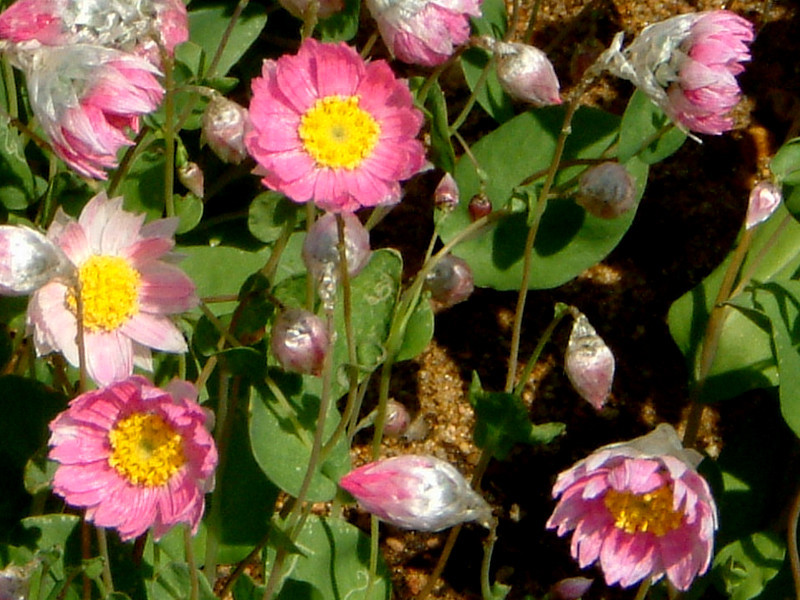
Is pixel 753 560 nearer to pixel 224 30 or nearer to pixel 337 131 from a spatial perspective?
pixel 337 131

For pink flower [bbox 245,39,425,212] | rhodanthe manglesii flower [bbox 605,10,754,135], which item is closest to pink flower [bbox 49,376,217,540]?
pink flower [bbox 245,39,425,212]

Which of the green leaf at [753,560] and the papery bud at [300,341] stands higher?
the papery bud at [300,341]

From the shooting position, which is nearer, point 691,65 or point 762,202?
point 691,65

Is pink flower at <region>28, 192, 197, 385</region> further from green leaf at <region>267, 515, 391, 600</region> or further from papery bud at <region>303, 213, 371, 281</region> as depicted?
green leaf at <region>267, 515, 391, 600</region>

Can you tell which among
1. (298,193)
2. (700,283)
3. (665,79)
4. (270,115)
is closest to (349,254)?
(298,193)

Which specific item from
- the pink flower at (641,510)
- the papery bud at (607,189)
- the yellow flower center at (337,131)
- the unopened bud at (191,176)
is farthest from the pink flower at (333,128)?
the pink flower at (641,510)

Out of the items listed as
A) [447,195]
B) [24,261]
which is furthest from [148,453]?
[447,195]

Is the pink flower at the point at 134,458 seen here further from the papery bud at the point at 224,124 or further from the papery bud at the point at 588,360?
the papery bud at the point at 588,360
